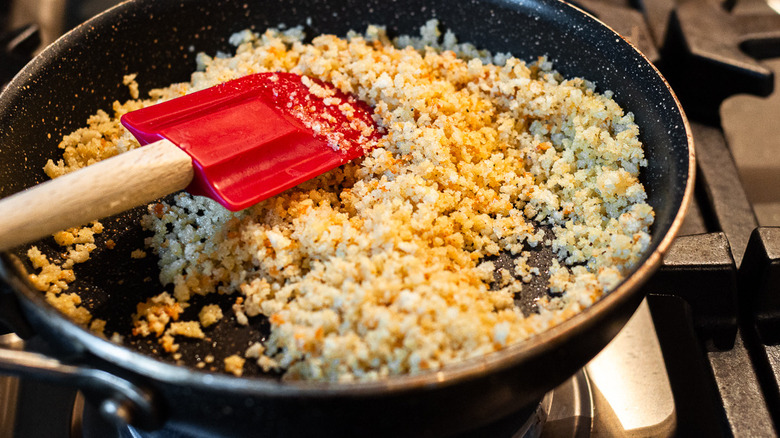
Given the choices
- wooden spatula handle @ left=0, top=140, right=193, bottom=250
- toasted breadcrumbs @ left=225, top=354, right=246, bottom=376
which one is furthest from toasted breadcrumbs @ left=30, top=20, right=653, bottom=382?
wooden spatula handle @ left=0, top=140, right=193, bottom=250

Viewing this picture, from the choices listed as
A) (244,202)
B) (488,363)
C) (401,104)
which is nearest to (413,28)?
(401,104)

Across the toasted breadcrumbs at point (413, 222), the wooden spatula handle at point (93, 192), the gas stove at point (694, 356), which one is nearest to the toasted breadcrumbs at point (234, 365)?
the toasted breadcrumbs at point (413, 222)

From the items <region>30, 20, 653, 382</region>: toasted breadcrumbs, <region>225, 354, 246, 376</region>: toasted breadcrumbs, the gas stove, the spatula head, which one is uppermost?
the spatula head

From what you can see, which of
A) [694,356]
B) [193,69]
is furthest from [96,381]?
[694,356]

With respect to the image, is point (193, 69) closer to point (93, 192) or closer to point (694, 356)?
point (93, 192)

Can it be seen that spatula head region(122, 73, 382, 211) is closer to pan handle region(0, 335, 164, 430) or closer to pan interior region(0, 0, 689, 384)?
pan interior region(0, 0, 689, 384)

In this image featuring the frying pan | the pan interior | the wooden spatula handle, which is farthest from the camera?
the pan interior

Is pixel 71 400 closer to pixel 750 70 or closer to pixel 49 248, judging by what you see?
pixel 49 248
